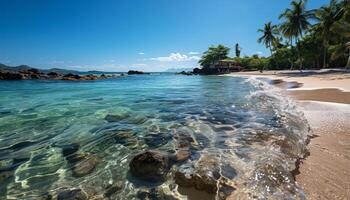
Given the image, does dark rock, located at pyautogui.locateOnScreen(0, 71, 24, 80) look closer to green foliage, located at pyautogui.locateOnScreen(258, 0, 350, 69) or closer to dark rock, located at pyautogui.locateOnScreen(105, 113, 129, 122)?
dark rock, located at pyautogui.locateOnScreen(105, 113, 129, 122)

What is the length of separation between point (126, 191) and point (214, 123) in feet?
13.9

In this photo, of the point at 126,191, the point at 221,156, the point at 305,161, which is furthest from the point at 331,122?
the point at 126,191

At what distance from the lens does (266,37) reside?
2197 inches

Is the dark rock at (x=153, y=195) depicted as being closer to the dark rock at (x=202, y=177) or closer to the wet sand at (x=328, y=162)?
the dark rock at (x=202, y=177)

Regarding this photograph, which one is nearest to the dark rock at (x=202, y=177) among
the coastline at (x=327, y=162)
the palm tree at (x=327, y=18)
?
the coastline at (x=327, y=162)

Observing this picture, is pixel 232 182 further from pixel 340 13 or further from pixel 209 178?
pixel 340 13

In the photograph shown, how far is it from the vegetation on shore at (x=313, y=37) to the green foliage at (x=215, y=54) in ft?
56.6

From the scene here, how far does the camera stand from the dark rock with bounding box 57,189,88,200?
3.05m

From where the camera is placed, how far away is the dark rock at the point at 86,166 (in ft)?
12.4

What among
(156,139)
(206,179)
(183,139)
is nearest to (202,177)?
(206,179)

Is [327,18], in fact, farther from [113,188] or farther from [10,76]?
[10,76]

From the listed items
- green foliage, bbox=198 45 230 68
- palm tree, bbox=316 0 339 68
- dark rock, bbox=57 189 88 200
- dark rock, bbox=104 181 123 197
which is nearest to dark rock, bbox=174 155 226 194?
dark rock, bbox=104 181 123 197

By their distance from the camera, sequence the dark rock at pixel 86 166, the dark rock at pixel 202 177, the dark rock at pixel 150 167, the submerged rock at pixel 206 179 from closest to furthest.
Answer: the submerged rock at pixel 206 179
the dark rock at pixel 202 177
the dark rock at pixel 150 167
the dark rock at pixel 86 166

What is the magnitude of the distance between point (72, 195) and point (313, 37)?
165ft
